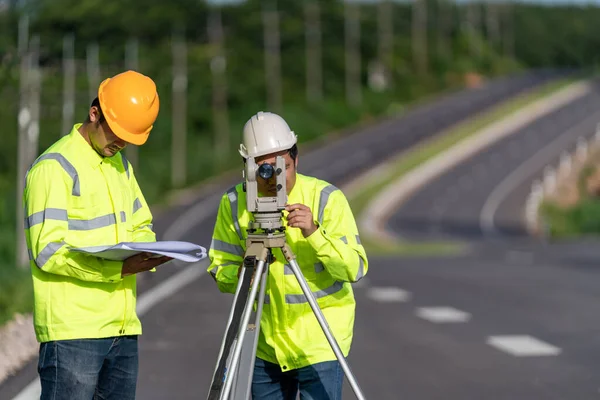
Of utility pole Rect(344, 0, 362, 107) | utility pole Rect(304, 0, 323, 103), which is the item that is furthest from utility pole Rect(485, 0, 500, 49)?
utility pole Rect(304, 0, 323, 103)

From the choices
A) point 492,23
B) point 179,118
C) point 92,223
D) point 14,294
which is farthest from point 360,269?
point 492,23

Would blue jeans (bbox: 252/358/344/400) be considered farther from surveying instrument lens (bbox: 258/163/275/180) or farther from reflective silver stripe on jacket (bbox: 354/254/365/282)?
surveying instrument lens (bbox: 258/163/275/180)

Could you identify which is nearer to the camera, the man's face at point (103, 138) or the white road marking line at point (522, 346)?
the man's face at point (103, 138)

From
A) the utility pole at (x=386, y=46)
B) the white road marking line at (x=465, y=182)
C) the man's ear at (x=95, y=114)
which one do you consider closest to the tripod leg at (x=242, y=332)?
the man's ear at (x=95, y=114)

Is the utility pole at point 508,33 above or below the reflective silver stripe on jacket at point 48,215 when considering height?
above

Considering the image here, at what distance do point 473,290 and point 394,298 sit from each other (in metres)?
1.72

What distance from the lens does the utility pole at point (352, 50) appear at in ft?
370

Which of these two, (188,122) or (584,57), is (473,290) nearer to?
(188,122)

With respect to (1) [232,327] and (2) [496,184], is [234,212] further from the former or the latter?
(2) [496,184]

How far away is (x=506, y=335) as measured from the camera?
1355 cm

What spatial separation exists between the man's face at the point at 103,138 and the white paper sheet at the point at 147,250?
43 centimetres

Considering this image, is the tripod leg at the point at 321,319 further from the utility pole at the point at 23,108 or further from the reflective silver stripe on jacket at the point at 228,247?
the utility pole at the point at 23,108

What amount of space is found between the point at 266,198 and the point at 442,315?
11.2m

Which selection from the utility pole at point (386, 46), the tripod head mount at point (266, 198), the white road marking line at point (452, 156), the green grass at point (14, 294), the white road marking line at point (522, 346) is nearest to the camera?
the tripod head mount at point (266, 198)
